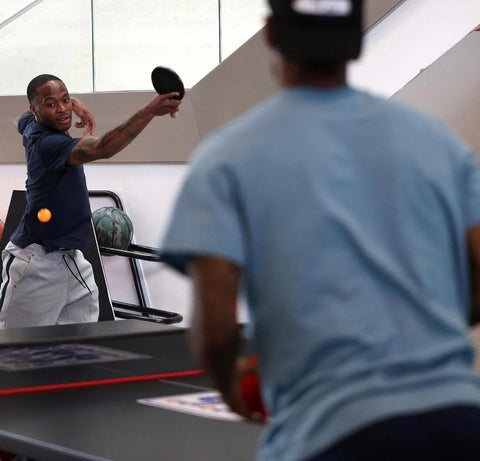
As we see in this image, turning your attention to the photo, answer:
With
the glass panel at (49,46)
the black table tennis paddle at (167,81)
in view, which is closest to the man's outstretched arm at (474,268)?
the black table tennis paddle at (167,81)

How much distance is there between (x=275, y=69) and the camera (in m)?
1.37

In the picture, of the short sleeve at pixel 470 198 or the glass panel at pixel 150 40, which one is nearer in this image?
the short sleeve at pixel 470 198

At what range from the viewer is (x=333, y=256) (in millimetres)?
1235

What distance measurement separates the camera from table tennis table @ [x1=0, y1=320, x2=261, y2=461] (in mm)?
2045

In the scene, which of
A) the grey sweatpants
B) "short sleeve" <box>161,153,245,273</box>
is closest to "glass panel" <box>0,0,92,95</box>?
the grey sweatpants

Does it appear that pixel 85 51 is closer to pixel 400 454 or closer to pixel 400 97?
pixel 400 97

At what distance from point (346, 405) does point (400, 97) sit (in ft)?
14.0

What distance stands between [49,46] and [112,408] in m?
5.22

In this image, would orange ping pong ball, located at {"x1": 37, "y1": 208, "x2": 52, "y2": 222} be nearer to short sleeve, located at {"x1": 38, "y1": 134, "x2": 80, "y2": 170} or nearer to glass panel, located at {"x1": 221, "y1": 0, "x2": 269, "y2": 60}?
short sleeve, located at {"x1": 38, "y1": 134, "x2": 80, "y2": 170}

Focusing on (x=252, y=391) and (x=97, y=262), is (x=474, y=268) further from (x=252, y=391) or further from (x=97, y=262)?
(x=97, y=262)

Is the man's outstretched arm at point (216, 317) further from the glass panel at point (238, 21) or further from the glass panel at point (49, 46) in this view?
the glass panel at point (49, 46)

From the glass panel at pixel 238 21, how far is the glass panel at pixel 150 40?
0.06 meters

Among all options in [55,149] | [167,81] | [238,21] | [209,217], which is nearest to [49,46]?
[238,21]

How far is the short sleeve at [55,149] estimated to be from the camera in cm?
457
